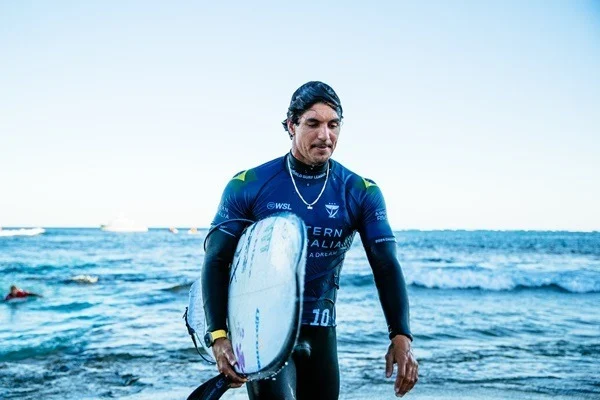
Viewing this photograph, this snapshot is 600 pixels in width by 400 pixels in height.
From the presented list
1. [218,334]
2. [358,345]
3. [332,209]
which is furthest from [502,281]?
[218,334]

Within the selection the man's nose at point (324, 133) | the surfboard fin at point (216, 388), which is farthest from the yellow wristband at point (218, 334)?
the man's nose at point (324, 133)

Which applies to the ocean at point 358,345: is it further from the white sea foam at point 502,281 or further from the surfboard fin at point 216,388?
the surfboard fin at point 216,388

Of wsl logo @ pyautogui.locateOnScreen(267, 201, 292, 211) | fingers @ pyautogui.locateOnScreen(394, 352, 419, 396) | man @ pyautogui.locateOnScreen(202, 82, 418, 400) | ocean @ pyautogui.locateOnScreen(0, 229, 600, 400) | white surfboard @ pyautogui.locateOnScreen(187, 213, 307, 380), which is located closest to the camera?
white surfboard @ pyautogui.locateOnScreen(187, 213, 307, 380)

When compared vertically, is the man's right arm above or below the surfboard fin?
above

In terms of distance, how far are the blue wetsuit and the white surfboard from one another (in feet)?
0.46

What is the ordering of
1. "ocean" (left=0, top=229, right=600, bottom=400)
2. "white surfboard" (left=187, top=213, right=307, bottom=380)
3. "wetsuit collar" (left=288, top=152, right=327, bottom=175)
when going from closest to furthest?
"white surfboard" (left=187, top=213, right=307, bottom=380)
"wetsuit collar" (left=288, top=152, right=327, bottom=175)
"ocean" (left=0, top=229, right=600, bottom=400)

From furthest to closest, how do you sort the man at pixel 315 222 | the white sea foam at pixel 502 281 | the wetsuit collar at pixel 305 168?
the white sea foam at pixel 502 281, the wetsuit collar at pixel 305 168, the man at pixel 315 222

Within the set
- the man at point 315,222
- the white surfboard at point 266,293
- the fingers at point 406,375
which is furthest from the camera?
the man at point 315,222

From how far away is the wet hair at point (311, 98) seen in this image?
274 centimetres

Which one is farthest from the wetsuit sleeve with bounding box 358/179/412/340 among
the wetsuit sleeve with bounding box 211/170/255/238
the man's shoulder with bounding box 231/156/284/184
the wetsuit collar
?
the wetsuit sleeve with bounding box 211/170/255/238

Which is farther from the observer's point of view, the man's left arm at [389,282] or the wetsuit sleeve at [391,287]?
the wetsuit sleeve at [391,287]

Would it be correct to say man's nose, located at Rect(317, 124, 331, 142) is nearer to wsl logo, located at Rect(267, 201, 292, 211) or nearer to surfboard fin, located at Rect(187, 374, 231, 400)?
wsl logo, located at Rect(267, 201, 292, 211)

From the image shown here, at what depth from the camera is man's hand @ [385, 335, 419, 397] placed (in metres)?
2.41

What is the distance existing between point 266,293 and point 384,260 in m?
0.64
